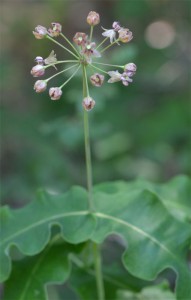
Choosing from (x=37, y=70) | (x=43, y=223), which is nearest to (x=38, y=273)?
(x=43, y=223)

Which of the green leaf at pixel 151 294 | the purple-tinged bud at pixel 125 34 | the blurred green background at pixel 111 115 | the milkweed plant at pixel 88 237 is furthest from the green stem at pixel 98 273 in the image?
the blurred green background at pixel 111 115

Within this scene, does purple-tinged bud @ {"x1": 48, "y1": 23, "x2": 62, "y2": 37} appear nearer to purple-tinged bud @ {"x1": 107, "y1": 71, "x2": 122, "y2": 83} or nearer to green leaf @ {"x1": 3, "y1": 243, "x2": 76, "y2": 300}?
purple-tinged bud @ {"x1": 107, "y1": 71, "x2": 122, "y2": 83}

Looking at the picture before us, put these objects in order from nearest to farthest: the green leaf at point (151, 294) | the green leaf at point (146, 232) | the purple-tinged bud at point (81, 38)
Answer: the purple-tinged bud at point (81, 38)
the green leaf at point (146, 232)
the green leaf at point (151, 294)

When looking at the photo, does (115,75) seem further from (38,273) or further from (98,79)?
(38,273)

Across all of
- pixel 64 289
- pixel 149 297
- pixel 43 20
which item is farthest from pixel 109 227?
pixel 43 20

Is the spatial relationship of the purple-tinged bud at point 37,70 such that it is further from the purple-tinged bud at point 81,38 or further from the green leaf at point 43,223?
the green leaf at point 43,223

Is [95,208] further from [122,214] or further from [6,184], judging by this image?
[6,184]
